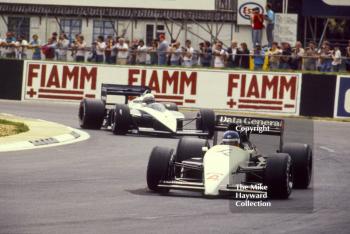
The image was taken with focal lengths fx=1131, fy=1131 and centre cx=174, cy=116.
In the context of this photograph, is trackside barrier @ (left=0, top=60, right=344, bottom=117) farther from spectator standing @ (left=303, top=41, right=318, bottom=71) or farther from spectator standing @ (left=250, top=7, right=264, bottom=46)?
spectator standing @ (left=250, top=7, right=264, bottom=46)

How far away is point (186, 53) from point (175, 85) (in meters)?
1.10

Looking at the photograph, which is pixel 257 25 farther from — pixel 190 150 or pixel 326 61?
pixel 190 150

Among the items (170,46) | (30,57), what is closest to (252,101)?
(170,46)

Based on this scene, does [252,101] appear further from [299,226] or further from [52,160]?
[299,226]

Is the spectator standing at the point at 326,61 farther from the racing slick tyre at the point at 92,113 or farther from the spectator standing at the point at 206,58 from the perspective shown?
the racing slick tyre at the point at 92,113

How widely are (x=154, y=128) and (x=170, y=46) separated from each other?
11514mm

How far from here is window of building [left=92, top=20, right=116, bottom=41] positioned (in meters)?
42.6

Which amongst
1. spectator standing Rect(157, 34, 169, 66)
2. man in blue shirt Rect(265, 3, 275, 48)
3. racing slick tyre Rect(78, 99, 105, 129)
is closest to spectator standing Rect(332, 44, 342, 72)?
man in blue shirt Rect(265, 3, 275, 48)

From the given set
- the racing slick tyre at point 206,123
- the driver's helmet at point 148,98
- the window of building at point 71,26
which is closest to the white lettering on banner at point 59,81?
the window of building at point 71,26

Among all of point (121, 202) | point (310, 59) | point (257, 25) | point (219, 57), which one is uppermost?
point (257, 25)

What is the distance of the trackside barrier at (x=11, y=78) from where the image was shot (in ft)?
123

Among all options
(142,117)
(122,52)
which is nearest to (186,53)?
(122,52)

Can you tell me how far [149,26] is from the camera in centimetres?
4284

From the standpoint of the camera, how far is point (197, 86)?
36.5 meters
